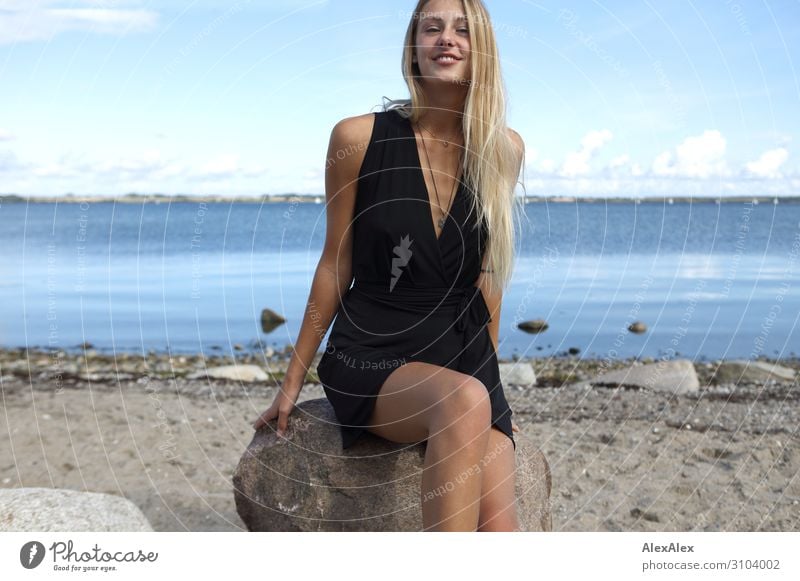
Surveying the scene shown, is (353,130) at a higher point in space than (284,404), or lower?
higher

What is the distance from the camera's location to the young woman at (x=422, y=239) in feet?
11.0

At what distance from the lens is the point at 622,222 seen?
39.8 metres

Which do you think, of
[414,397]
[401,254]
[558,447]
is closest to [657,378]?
[558,447]

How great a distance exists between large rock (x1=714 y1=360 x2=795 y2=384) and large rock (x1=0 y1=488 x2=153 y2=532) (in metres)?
6.87

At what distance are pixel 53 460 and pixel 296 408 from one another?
2833mm

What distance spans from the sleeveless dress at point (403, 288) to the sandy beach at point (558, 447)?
1627 millimetres

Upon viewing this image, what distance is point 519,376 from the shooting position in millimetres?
8727

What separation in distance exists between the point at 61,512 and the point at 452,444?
2010mm
